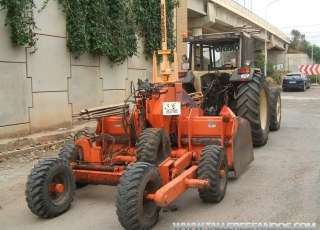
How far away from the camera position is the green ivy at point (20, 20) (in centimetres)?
873

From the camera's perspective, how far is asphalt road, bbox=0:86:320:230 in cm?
464

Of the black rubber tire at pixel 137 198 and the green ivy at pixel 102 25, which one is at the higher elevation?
the green ivy at pixel 102 25

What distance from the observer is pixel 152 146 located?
16.1ft

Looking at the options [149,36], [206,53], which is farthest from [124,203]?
[149,36]

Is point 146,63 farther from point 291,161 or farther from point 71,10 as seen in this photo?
point 291,161

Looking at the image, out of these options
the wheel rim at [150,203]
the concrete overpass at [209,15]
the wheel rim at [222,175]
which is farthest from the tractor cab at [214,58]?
the concrete overpass at [209,15]

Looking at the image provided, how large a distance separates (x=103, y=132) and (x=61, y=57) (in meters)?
5.11

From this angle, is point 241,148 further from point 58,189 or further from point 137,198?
point 58,189

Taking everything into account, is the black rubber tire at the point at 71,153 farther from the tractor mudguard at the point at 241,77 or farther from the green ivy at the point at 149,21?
the green ivy at the point at 149,21

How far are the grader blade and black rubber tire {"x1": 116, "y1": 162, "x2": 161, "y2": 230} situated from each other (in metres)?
1.83

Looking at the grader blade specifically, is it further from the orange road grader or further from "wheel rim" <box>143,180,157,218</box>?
"wheel rim" <box>143,180,157,218</box>

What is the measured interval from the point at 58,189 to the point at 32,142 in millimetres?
4438

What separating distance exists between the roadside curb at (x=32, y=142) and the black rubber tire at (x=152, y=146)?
4136 mm

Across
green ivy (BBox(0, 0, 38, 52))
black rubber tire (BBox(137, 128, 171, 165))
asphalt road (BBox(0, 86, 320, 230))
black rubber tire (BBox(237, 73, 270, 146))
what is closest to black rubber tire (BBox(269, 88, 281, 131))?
black rubber tire (BBox(237, 73, 270, 146))
